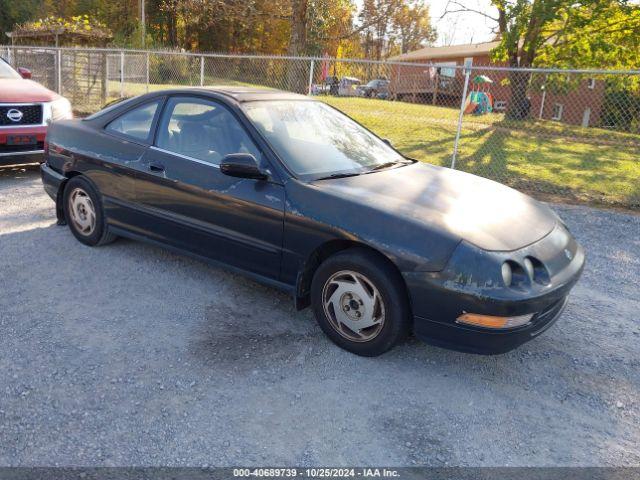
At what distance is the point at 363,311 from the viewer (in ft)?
10.7

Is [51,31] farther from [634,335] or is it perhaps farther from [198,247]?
[634,335]

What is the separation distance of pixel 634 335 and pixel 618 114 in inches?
455

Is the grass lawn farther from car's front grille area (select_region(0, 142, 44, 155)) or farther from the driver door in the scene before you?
car's front grille area (select_region(0, 142, 44, 155))

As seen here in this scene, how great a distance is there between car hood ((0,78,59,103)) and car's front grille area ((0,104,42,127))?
0.08 metres

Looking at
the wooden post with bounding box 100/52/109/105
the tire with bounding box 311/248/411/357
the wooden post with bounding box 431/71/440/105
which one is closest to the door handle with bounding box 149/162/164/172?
the tire with bounding box 311/248/411/357

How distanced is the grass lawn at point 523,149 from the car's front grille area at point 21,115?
271 inches

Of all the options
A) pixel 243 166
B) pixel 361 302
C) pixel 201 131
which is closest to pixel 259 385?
pixel 361 302

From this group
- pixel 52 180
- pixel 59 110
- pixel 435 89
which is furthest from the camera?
pixel 435 89

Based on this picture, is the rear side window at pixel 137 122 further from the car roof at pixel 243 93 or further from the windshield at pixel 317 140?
the windshield at pixel 317 140

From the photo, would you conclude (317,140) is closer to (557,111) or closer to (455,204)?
(455,204)

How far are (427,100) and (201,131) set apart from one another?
11.0 m

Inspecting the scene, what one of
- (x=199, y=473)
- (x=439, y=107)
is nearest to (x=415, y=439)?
(x=199, y=473)

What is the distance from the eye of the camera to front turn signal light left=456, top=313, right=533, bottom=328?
9.47ft

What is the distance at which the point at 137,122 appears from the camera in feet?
14.8
